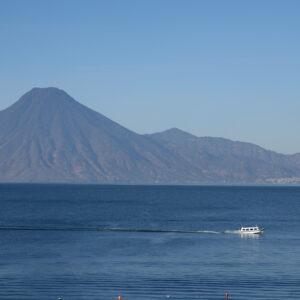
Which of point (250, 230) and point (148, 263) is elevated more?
point (250, 230)

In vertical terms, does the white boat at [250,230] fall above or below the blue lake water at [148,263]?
above

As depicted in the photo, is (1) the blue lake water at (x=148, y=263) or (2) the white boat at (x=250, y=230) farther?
(2) the white boat at (x=250, y=230)

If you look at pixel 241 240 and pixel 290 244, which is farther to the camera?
pixel 241 240

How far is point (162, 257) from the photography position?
3809 inches

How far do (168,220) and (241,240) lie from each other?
47.7 metres

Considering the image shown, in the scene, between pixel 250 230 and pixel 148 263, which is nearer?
pixel 148 263

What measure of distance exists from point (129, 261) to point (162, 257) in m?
6.80

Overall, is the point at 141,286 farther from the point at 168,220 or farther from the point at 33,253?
the point at 168,220

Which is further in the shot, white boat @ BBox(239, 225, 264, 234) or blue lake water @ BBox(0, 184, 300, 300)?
white boat @ BBox(239, 225, 264, 234)

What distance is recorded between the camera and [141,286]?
74062mm

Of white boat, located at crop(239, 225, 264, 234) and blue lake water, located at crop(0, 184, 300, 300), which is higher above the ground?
white boat, located at crop(239, 225, 264, 234)

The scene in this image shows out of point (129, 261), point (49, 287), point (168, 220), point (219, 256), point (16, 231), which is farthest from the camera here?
point (168, 220)

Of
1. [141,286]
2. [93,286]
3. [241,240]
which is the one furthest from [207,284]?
[241,240]

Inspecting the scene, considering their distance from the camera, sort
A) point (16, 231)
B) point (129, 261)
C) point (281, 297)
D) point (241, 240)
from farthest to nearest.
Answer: point (16, 231), point (241, 240), point (129, 261), point (281, 297)
